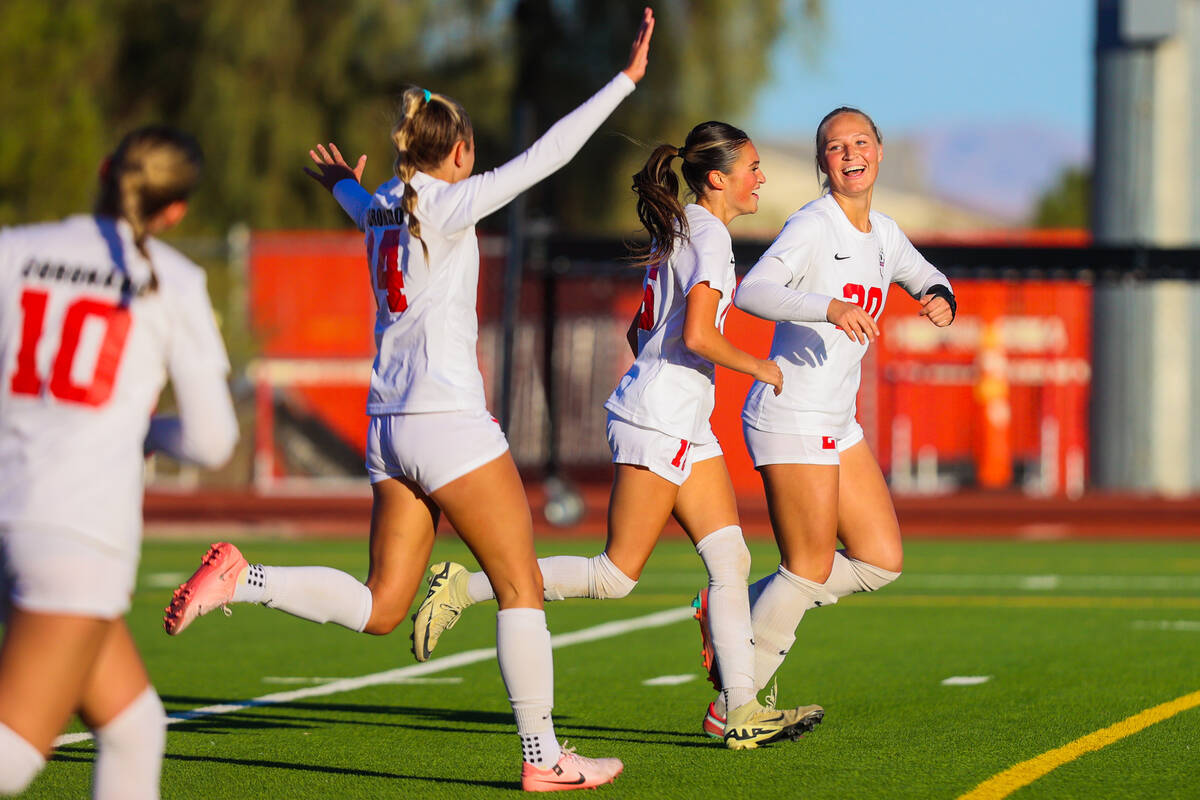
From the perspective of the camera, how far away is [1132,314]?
21172mm

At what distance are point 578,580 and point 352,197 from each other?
157cm

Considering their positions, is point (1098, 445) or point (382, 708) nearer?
point (382, 708)

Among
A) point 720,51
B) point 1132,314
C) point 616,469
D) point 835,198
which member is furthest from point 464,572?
point 720,51

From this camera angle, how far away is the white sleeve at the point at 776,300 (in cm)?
600

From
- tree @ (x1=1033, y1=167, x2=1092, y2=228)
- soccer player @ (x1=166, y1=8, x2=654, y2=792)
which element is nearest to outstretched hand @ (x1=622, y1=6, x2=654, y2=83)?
soccer player @ (x1=166, y1=8, x2=654, y2=792)

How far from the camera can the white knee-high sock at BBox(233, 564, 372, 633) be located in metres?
5.93

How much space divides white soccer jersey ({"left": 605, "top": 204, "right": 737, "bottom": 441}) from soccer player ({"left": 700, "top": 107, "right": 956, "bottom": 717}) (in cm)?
16

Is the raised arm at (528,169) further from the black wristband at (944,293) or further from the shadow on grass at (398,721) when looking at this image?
the shadow on grass at (398,721)

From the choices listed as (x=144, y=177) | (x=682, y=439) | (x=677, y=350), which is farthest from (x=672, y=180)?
(x=144, y=177)

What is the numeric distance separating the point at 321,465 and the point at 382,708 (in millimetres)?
15628

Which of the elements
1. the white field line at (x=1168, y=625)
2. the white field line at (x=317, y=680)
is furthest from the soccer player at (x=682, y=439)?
the white field line at (x=1168, y=625)

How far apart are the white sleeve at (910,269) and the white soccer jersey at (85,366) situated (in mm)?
3425

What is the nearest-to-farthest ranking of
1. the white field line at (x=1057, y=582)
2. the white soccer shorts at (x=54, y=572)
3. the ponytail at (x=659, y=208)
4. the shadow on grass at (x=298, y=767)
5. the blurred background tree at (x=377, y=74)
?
the white soccer shorts at (x=54, y=572)
the shadow on grass at (x=298, y=767)
the ponytail at (x=659, y=208)
the white field line at (x=1057, y=582)
the blurred background tree at (x=377, y=74)

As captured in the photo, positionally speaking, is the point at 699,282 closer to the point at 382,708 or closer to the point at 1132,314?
the point at 382,708
